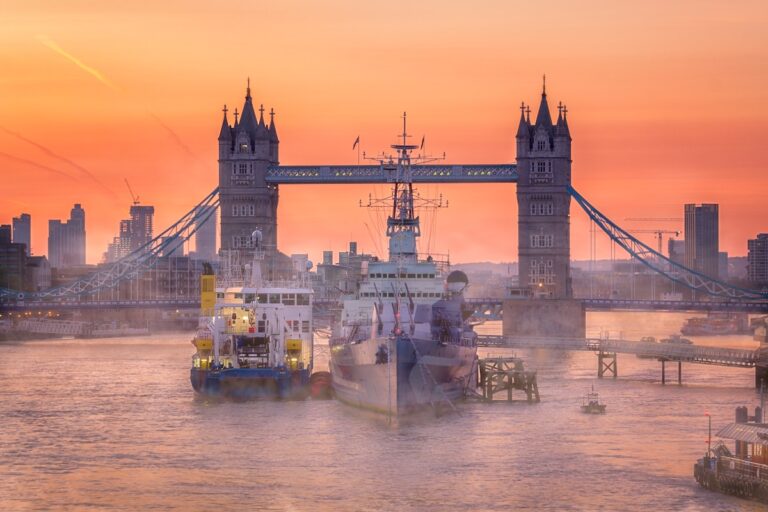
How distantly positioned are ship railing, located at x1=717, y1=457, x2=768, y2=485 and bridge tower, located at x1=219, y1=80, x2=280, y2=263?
11721 centimetres

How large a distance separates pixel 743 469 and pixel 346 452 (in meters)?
17.8

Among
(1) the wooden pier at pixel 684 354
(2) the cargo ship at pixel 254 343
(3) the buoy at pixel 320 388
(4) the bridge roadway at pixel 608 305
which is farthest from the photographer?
(4) the bridge roadway at pixel 608 305

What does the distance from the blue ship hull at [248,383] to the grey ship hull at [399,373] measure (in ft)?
11.0

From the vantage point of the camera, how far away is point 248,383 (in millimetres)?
82062

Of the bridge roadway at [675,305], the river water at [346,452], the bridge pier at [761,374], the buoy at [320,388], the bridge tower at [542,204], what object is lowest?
the river water at [346,452]

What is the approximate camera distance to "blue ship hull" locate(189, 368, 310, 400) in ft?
268

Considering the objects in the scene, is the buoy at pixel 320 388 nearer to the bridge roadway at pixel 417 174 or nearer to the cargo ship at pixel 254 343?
the cargo ship at pixel 254 343

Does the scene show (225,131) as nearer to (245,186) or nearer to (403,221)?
(245,186)

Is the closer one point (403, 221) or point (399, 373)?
point (399, 373)

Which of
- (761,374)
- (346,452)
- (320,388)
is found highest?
(761,374)

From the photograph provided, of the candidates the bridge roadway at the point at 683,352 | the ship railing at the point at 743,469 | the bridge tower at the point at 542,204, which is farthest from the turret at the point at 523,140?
the ship railing at the point at 743,469

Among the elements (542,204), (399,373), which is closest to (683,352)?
(399,373)

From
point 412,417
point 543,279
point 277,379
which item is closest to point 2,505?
point 412,417

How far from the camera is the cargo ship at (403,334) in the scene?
72312mm
